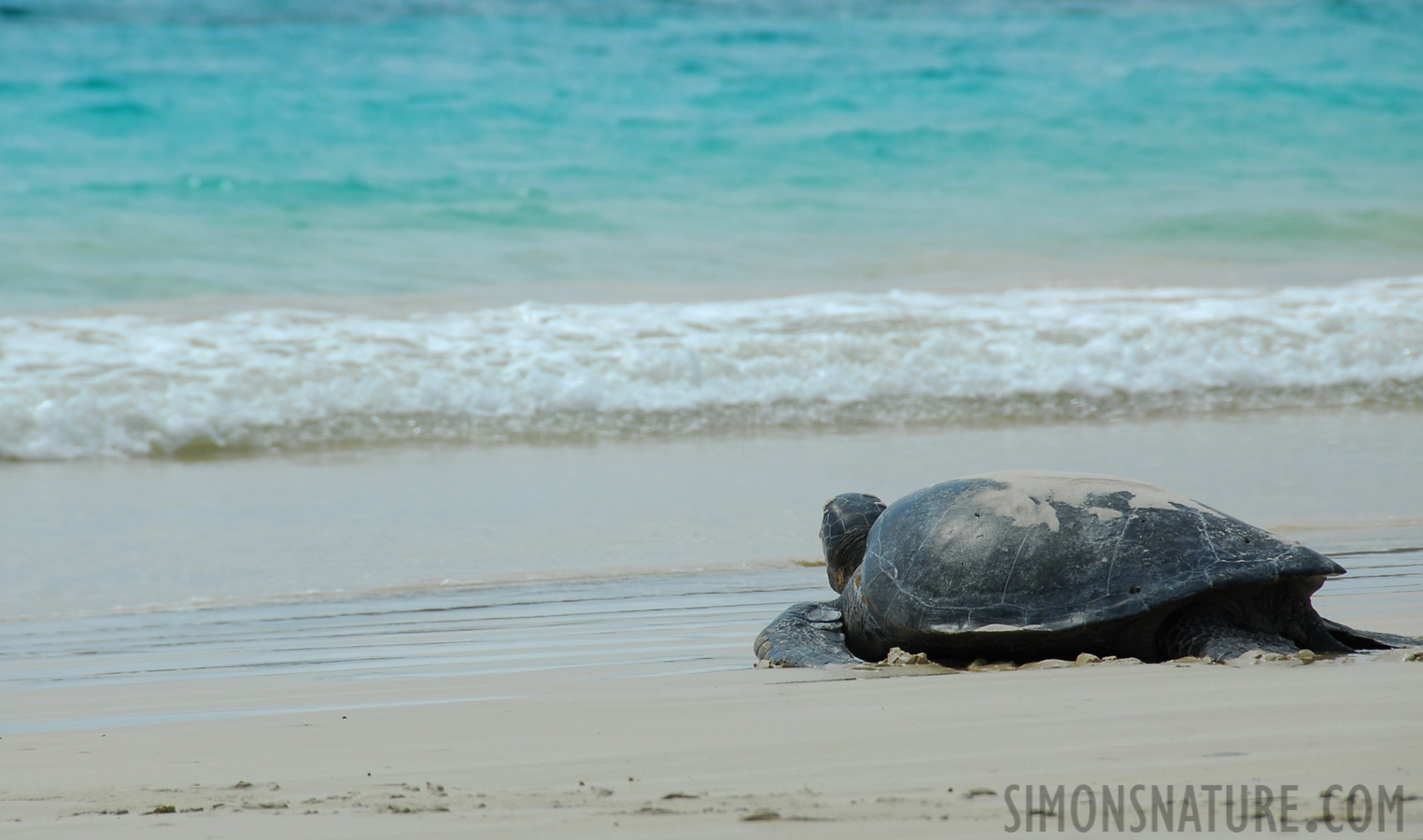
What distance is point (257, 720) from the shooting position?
2.22 meters

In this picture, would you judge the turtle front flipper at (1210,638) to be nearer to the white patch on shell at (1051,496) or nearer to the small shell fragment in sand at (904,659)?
the white patch on shell at (1051,496)

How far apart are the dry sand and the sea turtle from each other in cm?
15

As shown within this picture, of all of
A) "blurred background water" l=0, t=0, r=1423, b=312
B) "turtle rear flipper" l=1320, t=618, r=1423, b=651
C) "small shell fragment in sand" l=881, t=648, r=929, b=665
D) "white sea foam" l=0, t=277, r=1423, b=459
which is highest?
"blurred background water" l=0, t=0, r=1423, b=312

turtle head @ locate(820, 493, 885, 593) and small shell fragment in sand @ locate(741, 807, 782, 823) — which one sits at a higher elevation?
turtle head @ locate(820, 493, 885, 593)

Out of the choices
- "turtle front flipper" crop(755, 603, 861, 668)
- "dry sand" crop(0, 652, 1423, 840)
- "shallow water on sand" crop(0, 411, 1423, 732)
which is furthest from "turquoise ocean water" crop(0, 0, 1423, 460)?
"dry sand" crop(0, 652, 1423, 840)

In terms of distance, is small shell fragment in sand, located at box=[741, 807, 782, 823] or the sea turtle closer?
small shell fragment in sand, located at box=[741, 807, 782, 823]

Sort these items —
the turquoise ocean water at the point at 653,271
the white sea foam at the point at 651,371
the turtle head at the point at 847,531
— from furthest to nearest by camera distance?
the white sea foam at the point at 651,371 < the turquoise ocean water at the point at 653,271 < the turtle head at the point at 847,531

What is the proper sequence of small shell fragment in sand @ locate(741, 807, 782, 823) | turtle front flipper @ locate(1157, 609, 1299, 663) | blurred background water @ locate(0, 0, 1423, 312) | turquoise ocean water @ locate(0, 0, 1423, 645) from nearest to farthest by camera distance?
small shell fragment in sand @ locate(741, 807, 782, 823)
turtle front flipper @ locate(1157, 609, 1299, 663)
turquoise ocean water @ locate(0, 0, 1423, 645)
blurred background water @ locate(0, 0, 1423, 312)

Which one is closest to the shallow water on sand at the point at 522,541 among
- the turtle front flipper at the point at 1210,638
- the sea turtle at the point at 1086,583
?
the sea turtle at the point at 1086,583

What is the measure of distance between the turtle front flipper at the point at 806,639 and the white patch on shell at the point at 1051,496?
0.48 meters

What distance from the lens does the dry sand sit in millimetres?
1500

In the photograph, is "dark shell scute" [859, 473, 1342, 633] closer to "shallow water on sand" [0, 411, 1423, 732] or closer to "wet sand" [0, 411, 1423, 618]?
"shallow water on sand" [0, 411, 1423, 732]

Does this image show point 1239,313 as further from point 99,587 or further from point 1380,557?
point 99,587

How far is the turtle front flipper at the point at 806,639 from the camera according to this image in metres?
2.59
